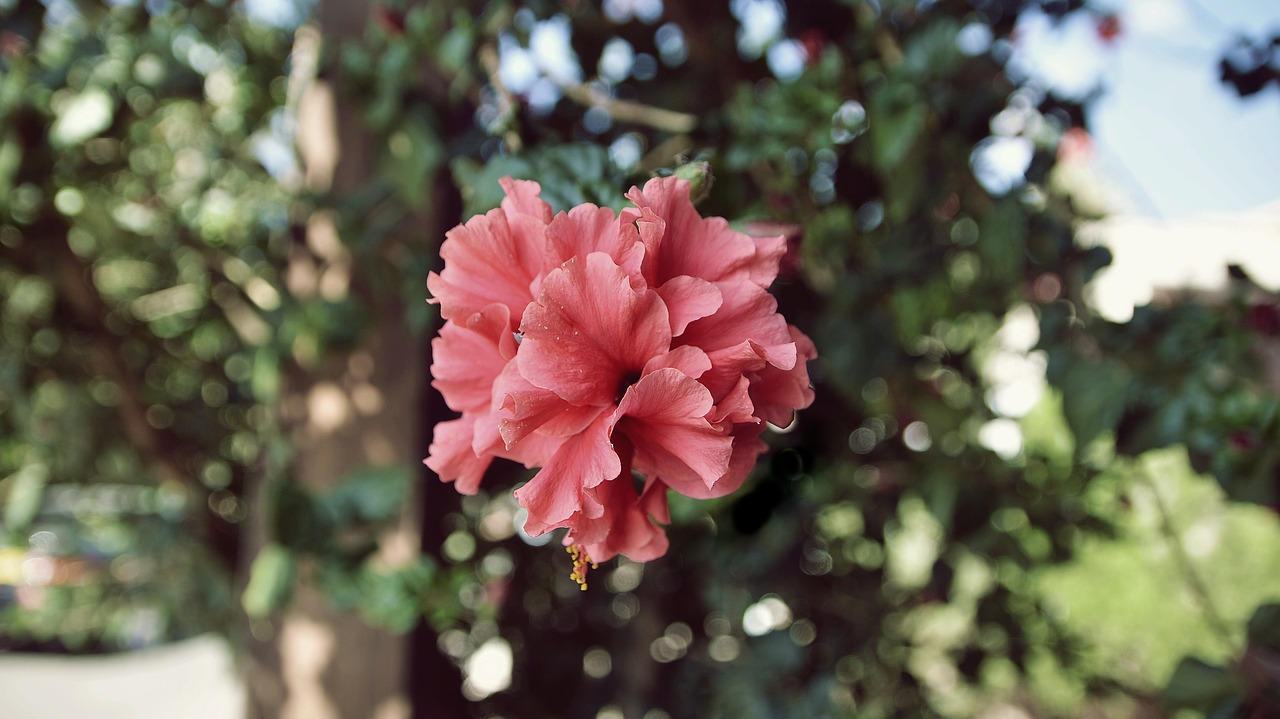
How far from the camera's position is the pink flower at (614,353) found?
1.42 ft

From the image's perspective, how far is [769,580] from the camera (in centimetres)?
139

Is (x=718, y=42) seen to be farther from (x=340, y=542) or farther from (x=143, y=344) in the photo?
(x=143, y=344)

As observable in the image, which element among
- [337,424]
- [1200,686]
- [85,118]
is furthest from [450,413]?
[1200,686]

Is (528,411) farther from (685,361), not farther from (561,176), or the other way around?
(561,176)

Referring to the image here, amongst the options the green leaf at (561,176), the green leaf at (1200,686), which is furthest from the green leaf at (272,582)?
the green leaf at (1200,686)

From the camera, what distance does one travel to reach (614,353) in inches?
18.2

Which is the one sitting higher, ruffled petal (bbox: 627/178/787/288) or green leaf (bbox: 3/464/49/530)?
ruffled petal (bbox: 627/178/787/288)

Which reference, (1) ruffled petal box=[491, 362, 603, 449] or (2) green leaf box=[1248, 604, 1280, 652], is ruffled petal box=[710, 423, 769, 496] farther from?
(2) green leaf box=[1248, 604, 1280, 652]

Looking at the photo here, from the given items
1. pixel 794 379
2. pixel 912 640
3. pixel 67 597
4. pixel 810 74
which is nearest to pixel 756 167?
pixel 810 74

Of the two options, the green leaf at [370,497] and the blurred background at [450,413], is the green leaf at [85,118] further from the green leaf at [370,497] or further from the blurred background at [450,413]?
the green leaf at [370,497]

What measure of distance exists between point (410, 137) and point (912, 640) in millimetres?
1621

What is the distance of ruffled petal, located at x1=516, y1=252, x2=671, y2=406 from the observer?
0.43 m

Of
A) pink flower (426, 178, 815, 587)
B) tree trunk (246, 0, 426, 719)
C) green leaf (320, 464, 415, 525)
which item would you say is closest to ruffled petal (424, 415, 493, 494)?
pink flower (426, 178, 815, 587)

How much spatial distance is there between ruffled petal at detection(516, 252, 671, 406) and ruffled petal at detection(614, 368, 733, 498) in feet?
0.08
